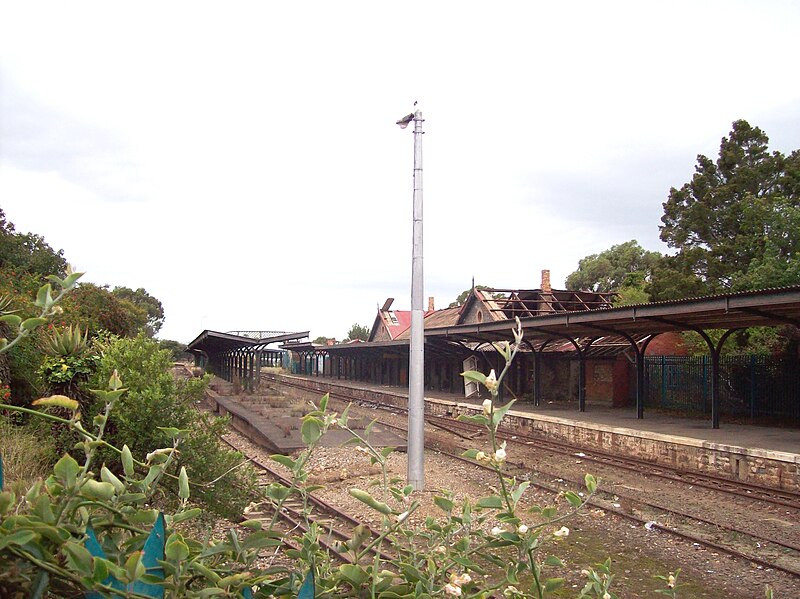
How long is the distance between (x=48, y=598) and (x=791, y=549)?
32.5 ft

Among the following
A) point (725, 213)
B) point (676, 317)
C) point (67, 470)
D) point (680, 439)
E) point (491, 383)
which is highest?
point (725, 213)

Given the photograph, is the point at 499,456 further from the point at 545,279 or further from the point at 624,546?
the point at 545,279

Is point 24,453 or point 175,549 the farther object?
point 24,453

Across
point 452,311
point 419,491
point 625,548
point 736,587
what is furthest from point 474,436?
point 452,311

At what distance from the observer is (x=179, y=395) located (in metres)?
7.66

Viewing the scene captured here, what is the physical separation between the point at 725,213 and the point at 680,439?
24.7m

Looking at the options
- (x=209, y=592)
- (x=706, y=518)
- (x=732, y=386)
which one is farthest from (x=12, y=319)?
(x=732, y=386)

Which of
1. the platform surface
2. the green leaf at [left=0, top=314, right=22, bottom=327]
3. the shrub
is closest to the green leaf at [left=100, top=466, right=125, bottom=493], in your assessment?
the green leaf at [left=0, top=314, right=22, bottom=327]

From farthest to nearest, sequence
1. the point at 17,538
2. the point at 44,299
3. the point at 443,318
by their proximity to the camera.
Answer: the point at 443,318 < the point at 44,299 < the point at 17,538

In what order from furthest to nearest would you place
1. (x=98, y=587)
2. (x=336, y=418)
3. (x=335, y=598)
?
1. (x=336, y=418)
2. (x=335, y=598)
3. (x=98, y=587)

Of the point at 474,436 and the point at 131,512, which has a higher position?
the point at 131,512

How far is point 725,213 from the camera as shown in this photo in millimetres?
36594

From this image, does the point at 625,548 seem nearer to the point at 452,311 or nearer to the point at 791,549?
the point at 791,549

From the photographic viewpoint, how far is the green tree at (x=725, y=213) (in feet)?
103
